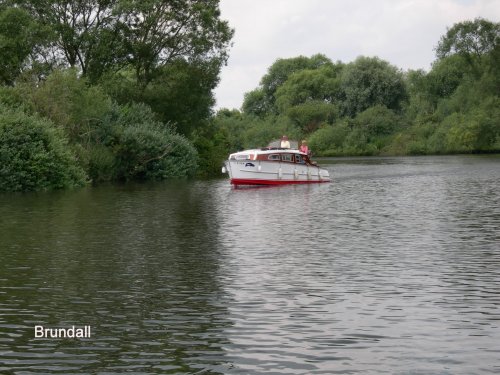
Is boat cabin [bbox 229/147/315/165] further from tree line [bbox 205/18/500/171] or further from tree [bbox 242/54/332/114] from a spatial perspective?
tree [bbox 242/54/332/114]

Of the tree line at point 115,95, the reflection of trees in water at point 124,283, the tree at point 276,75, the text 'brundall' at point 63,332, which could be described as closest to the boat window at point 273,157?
the tree line at point 115,95

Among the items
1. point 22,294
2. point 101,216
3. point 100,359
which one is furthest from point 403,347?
point 101,216

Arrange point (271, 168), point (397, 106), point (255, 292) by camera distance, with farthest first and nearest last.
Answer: point (397, 106), point (271, 168), point (255, 292)

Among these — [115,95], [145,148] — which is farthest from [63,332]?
[115,95]

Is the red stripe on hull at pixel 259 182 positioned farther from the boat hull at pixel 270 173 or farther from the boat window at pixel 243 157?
the boat window at pixel 243 157

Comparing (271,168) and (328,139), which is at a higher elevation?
(328,139)

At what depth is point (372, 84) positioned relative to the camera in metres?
138

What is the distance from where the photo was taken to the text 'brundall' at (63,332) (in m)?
11.6

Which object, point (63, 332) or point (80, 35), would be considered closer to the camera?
point (63, 332)

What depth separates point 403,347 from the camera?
35.7ft

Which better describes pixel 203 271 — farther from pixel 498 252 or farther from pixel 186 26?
pixel 186 26

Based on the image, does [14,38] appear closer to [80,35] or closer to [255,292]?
[80,35]

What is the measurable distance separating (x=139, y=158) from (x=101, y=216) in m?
32.7

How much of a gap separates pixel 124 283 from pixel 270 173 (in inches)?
1414
